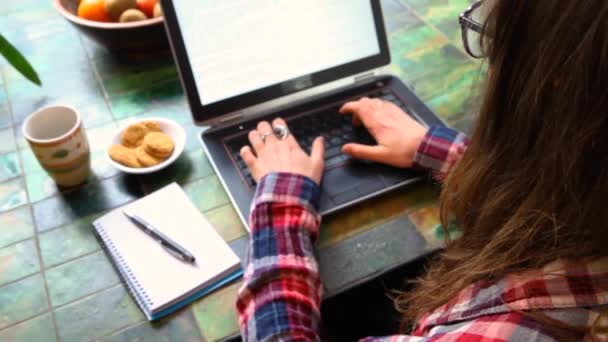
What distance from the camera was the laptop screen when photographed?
0.86m

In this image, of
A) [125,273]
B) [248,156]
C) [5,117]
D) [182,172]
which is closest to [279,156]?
[248,156]

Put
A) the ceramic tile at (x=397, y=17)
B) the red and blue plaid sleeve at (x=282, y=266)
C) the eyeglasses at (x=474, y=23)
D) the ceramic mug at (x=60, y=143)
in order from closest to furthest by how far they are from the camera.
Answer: the eyeglasses at (x=474, y=23) < the red and blue plaid sleeve at (x=282, y=266) < the ceramic mug at (x=60, y=143) < the ceramic tile at (x=397, y=17)

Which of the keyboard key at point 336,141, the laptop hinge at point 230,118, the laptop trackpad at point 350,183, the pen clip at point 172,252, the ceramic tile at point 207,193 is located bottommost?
the laptop trackpad at point 350,183

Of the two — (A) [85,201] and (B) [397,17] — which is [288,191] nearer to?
(A) [85,201]

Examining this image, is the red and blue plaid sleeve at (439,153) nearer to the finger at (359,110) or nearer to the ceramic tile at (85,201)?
the finger at (359,110)

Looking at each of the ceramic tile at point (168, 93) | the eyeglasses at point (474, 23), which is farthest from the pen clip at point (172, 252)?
the eyeglasses at point (474, 23)

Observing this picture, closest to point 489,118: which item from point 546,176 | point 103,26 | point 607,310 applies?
point 546,176

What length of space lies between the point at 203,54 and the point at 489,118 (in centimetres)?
46

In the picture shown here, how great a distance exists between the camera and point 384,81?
99 cm

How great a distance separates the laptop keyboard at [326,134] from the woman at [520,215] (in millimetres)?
177

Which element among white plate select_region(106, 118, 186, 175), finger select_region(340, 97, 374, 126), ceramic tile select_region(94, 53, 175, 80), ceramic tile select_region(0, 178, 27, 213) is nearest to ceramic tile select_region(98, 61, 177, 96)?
ceramic tile select_region(94, 53, 175, 80)

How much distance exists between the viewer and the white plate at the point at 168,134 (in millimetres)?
828

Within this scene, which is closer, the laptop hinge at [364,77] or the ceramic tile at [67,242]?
the ceramic tile at [67,242]

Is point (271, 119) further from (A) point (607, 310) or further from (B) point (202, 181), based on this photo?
(A) point (607, 310)
